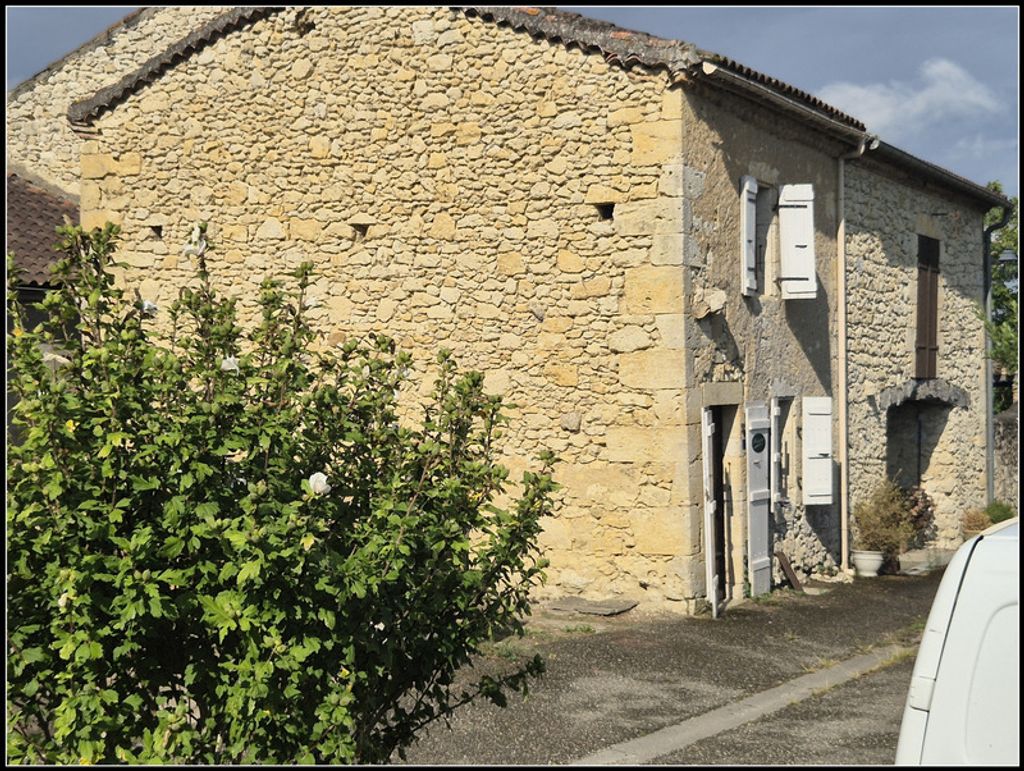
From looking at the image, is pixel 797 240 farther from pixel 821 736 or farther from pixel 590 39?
pixel 821 736

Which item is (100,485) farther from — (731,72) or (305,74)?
(305,74)

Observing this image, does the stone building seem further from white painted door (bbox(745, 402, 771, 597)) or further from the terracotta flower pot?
the terracotta flower pot

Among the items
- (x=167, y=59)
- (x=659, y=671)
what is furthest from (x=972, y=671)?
(x=167, y=59)

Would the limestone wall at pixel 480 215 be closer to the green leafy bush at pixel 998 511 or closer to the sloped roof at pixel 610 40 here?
the sloped roof at pixel 610 40

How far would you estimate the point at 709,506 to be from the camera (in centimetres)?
977

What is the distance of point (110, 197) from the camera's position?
12.0m

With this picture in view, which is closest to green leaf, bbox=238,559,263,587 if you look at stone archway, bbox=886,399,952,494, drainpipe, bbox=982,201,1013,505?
stone archway, bbox=886,399,952,494

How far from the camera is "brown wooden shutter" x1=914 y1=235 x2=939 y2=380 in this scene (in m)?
14.5

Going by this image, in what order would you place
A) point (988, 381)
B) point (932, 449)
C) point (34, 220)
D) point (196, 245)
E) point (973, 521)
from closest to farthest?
point (196, 245) → point (34, 220) → point (973, 521) → point (932, 449) → point (988, 381)

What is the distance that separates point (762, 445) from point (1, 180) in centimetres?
812

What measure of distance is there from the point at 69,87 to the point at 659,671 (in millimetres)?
11361

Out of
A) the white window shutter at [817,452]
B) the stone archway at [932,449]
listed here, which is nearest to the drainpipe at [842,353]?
the white window shutter at [817,452]

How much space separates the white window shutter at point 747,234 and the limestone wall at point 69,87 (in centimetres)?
757

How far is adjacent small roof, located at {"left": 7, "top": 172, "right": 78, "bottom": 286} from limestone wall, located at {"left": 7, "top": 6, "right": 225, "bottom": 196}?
0.28 meters
